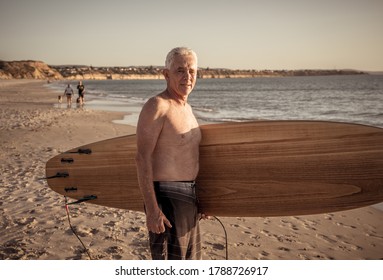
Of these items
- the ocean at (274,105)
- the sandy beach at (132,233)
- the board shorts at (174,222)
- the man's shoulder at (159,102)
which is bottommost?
the sandy beach at (132,233)

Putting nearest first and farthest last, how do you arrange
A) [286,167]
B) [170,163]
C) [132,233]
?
[170,163], [286,167], [132,233]

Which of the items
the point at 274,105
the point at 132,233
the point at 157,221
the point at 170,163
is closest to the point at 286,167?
the point at 170,163

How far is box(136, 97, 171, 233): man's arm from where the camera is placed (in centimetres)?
156

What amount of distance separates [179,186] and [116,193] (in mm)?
896

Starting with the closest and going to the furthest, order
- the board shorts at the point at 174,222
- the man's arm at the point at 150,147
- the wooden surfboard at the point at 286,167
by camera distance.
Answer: the man's arm at the point at 150,147 < the board shorts at the point at 174,222 < the wooden surfboard at the point at 286,167

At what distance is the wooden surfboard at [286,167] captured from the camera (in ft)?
6.91

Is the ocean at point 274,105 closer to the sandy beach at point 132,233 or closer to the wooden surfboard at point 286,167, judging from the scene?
the sandy beach at point 132,233

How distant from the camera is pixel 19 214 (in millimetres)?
3518

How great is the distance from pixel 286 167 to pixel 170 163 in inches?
35.7

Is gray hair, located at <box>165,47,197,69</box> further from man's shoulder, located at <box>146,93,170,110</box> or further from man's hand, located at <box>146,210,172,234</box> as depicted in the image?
man's hand, located at <box>146,210,172,234</box>

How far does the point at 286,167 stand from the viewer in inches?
86.1

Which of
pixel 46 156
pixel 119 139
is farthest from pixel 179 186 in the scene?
pixel 46 156

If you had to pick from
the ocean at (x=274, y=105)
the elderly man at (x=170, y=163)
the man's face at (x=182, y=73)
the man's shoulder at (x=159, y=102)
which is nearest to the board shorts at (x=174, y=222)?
the elderly man at (x=170, y=163)

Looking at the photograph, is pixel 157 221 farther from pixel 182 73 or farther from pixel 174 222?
pixel 182 73
